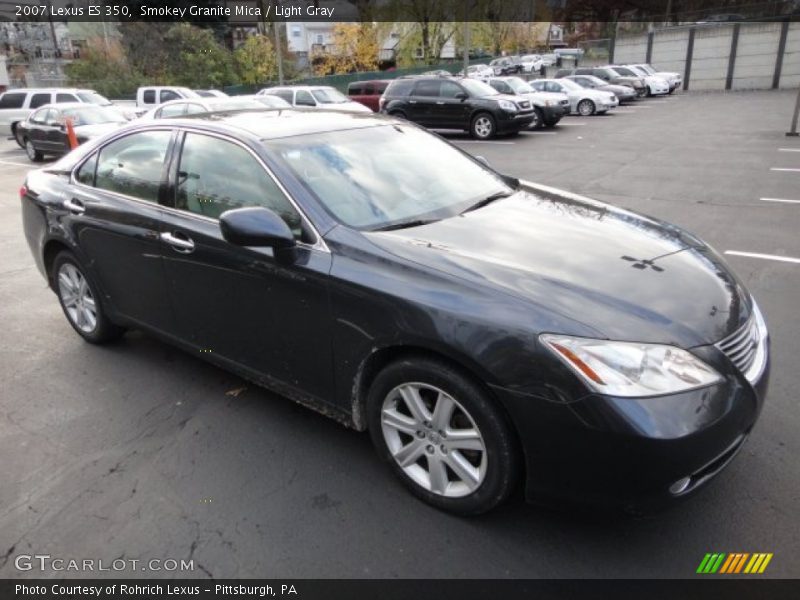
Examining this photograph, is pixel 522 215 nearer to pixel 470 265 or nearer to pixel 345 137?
pixel 470 265

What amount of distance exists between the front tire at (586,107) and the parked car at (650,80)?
9.09 meters

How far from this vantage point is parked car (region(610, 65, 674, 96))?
30.7m

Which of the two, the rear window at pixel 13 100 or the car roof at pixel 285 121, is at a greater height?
the car roof at pixel 285 121

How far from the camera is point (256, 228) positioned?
276cm

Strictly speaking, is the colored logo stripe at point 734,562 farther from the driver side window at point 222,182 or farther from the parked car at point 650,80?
the parked car at point 650,80

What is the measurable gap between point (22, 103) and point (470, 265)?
23145mm

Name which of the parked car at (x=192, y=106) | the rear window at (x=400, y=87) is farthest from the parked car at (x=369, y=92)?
the parked car at (x=192, y=106)

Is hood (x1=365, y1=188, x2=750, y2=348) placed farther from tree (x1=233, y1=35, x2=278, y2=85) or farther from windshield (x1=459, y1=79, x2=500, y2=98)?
tree (x1=233, y1=35, x2=278, y2=85)

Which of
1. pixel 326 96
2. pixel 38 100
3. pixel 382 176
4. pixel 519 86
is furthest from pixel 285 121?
pixel 38 100

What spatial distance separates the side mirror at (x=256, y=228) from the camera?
2760mm

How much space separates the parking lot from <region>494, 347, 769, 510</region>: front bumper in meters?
0.26

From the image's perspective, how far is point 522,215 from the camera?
3.25 m

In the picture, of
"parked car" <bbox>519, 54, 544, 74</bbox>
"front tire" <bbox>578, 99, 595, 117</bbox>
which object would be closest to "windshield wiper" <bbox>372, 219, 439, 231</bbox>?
"front tire" <bbox>578, 99, 595, 117</bbox>

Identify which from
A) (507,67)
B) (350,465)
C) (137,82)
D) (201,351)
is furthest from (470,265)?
(507,67)
